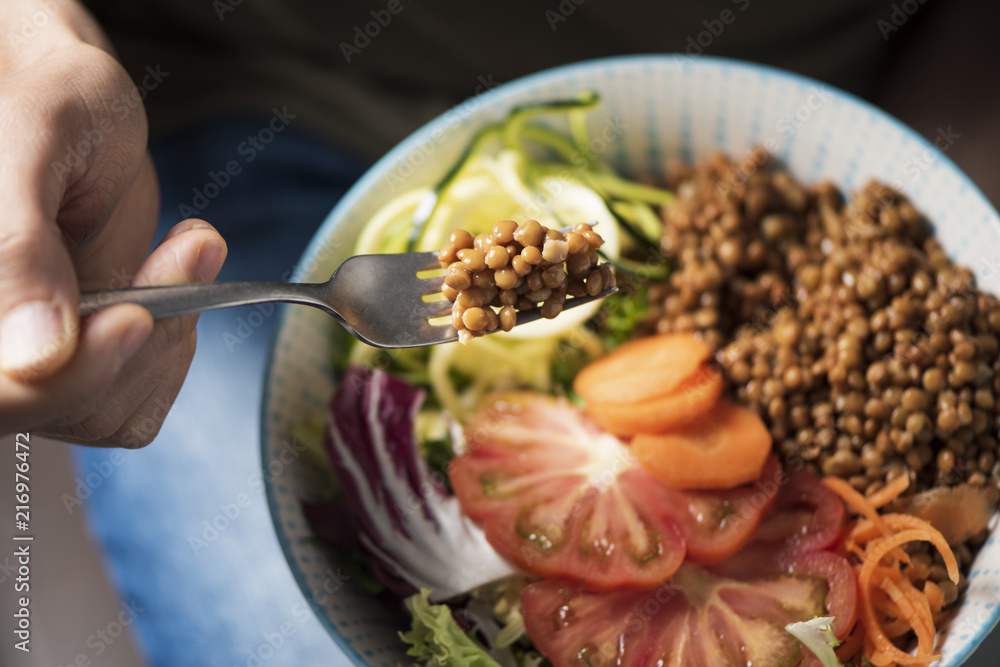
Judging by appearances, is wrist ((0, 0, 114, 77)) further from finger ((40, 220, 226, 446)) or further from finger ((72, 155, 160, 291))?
finger ((40, 220, 226, 446))

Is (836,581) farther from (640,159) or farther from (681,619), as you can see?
(640,159)

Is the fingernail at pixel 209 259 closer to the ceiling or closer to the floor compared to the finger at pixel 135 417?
closer to the ceiling

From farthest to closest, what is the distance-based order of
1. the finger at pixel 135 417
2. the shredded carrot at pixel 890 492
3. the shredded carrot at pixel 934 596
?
the shredded carrot at pixel 890 492 → the shredded carrot at pixel 934 596 → the finger at pixel 135 417

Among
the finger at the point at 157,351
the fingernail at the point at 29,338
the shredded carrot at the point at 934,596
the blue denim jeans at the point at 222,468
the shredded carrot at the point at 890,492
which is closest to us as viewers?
the fingernail at the point at 29,338

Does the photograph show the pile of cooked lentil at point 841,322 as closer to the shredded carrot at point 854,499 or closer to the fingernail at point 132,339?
the shredded carrot at point 854,499

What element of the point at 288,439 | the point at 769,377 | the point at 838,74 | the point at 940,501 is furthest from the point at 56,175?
the point at 838,74

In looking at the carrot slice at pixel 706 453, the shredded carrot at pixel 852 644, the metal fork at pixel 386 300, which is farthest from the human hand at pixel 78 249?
the shredded carrot at pixel 852 644

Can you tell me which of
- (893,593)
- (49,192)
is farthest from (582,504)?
(49,192)
